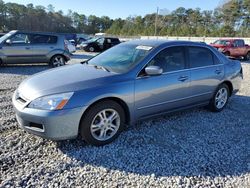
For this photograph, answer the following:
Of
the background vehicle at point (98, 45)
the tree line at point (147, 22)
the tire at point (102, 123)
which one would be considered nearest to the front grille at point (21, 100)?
the tire at point (102, 123)

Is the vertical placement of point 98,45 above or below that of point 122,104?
above

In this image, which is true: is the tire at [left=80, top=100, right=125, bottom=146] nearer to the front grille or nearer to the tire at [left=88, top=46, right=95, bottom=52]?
the front grille

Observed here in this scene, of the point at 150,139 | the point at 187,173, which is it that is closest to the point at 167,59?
the point at 150,139

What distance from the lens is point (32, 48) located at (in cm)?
1045

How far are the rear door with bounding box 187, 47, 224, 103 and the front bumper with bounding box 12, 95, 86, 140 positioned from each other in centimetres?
236

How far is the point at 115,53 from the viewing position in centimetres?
460

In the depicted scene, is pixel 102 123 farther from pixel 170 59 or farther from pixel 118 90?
pixel 170 59

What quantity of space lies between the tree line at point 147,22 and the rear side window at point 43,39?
41.3 meters

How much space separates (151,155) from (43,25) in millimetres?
86484

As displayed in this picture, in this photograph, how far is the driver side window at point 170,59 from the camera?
4180 millimetres

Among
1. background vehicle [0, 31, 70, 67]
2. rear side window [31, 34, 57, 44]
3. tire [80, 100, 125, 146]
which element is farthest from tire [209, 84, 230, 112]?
rear side window [31, 34, 57, 44]

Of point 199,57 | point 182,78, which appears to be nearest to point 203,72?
point 199,57

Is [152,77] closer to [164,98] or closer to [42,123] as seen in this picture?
[164,98]

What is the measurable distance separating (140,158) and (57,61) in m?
8.75
